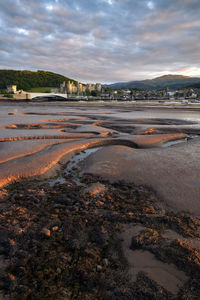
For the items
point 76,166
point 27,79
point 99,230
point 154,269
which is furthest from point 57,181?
point 27,79

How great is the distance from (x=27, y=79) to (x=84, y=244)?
188 m

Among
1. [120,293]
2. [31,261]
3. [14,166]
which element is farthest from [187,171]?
[14,166]

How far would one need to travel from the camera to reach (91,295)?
1.67 metres

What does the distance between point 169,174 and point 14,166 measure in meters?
4.20

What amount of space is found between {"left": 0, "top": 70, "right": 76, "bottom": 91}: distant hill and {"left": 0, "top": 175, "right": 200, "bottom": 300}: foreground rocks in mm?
162514

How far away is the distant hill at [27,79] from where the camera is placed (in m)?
152

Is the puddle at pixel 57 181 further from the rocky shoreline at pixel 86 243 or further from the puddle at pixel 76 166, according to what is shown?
the rocky shoreline at pixel 86 243

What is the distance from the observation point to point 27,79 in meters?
164

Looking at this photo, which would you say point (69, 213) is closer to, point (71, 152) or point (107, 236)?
point (107, 236)

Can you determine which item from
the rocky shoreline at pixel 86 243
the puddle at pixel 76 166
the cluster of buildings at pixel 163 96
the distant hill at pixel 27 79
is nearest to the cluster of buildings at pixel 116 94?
the cluster of buildings at pixel 163 96

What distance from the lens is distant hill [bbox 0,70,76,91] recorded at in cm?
15225

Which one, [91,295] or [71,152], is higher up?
[71,152]

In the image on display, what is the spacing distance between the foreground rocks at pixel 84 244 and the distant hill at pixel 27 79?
16251cm

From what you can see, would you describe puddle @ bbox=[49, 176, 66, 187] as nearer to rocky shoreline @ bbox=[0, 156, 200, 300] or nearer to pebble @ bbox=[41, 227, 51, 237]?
rocky shoreline @ bbox=[0, 156, 200, 300]
